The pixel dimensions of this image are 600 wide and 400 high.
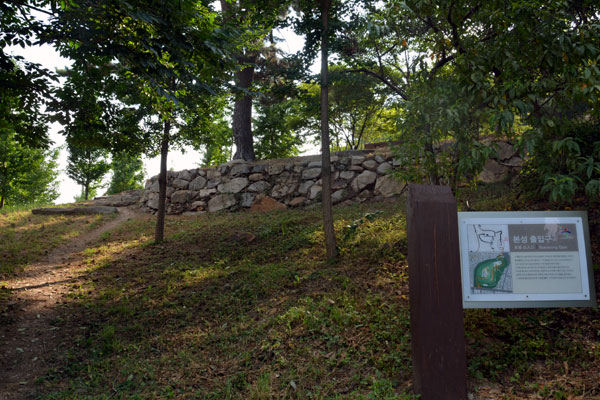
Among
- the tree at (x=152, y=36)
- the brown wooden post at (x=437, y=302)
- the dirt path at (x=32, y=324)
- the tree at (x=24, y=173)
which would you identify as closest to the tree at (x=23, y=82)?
the tree at (x=152, y=36)

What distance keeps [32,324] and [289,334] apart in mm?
3415

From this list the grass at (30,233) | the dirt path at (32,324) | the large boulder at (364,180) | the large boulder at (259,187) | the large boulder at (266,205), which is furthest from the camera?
the large boulder at (259,187)

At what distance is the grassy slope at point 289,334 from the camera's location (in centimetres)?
329

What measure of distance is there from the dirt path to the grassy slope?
0.61ft

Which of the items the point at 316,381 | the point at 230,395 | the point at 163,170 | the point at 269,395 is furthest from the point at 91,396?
the point at 163,170

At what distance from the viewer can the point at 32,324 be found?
203 inches

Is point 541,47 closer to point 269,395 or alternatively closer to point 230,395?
point 269,395

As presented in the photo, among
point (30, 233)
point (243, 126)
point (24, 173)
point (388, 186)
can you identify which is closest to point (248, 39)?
point (388, 186)

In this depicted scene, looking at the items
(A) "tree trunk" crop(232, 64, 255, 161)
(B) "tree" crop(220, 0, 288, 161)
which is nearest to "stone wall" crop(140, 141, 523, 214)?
(A) "tree trunk" crop(232, 64, 255, 161)

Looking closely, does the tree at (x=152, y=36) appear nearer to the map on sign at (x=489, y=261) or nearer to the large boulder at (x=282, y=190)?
the map on sign at (x=489, y=261)

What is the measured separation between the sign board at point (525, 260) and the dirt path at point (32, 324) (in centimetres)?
403

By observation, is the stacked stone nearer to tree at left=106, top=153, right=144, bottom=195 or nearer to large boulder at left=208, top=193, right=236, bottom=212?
large boulder at left=208, top=193, right=236, bottom=212

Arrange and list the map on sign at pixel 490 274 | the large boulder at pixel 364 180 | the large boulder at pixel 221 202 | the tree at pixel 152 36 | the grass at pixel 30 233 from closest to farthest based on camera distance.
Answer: the map on sign at pixel 490 274, the tree at pixel 152 36, the grass at pixel 30 233, the large boulder at pixel 364 180, the large boulder at pixel 221 202

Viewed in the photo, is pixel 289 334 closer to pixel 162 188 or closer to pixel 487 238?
pixel 487 238
